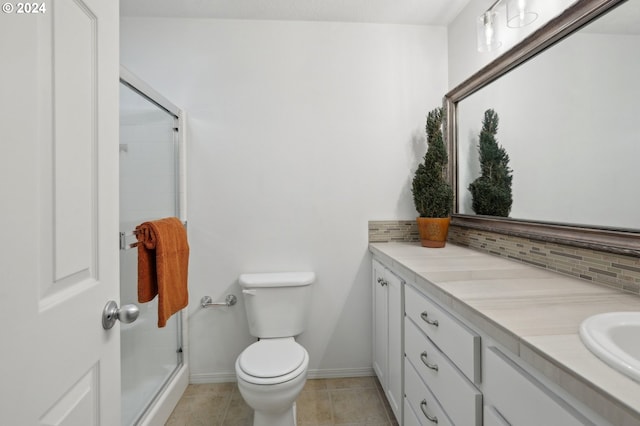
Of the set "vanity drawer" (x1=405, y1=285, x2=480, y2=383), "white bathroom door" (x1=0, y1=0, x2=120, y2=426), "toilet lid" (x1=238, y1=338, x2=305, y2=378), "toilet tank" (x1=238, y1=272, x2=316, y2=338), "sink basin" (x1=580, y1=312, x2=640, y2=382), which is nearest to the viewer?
"white bathroom door" (x1=0, y1=0, x2=120, y2=426)

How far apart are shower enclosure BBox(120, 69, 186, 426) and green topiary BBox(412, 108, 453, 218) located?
1522 mm


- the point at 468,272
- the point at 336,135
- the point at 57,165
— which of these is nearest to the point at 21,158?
the point at 57,165

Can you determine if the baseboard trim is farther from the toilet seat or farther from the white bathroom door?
the white bathroom door

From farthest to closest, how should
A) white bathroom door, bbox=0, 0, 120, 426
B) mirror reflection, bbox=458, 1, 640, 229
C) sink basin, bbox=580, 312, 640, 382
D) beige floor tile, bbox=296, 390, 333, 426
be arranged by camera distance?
beige floor tile, bbox=296, 390, 333, 426 → mirror reflection, bbox=458, 1, 640, 229 → sink basin, bbox=580, 312, 640, 382 → white bathroom door, bbox=0, 0, 120, 426

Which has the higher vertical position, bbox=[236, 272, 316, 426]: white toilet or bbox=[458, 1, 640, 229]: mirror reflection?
bbox=[458, 1, 640, 229]: mirror reflection

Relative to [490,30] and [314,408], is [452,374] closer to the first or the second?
[314,408]

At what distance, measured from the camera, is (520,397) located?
2.15ft

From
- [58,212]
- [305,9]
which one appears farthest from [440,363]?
[305,9]

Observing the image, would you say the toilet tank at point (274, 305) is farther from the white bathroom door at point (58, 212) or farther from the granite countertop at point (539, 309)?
the white bathroom door at point (58, 212)

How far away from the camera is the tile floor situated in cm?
162

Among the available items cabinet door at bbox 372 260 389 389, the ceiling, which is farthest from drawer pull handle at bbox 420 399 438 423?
the ceiling

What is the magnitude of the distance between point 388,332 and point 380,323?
0.17 meters

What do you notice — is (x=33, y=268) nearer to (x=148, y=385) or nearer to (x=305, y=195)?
(x=148, y=385)

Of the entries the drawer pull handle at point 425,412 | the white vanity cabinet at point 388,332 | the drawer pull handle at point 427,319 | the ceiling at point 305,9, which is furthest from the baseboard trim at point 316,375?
the ceiling at point 305,9
